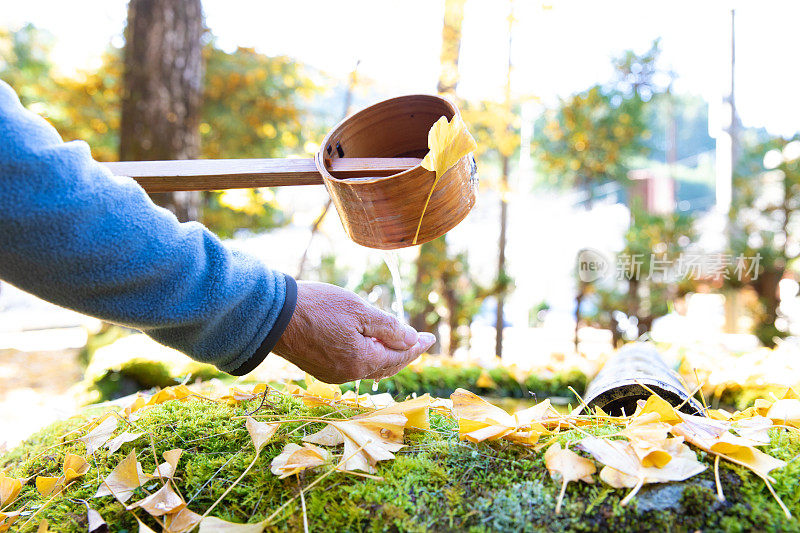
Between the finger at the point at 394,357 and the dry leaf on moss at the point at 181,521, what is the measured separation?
42 cm

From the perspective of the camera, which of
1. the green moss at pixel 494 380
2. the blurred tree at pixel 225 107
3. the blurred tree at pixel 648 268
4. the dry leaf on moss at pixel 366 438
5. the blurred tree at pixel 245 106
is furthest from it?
the blurred tree at pixel 245 106

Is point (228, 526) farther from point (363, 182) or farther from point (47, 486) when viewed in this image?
point (363, 182)

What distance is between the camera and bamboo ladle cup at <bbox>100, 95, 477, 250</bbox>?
3.35 ft

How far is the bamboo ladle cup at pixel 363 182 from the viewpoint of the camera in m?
1.02

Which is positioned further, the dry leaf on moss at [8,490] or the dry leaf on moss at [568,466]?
the dry leaf on moss at [8,490]

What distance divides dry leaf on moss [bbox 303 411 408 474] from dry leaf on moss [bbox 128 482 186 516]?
0.66 feet

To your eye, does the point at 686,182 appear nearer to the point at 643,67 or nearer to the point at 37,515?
the point at 643,67

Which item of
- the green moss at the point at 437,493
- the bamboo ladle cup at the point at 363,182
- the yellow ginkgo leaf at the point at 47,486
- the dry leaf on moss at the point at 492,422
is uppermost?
the bamboo ladle cup at the point at 363,182

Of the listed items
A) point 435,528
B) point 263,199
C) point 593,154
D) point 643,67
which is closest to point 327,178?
point 435,528

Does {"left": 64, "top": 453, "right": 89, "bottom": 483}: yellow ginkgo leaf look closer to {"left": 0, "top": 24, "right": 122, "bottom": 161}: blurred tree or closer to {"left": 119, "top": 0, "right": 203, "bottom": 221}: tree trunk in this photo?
{"left": 119, "top": 0, "right": 203, "bottom": 221}: tree trunk

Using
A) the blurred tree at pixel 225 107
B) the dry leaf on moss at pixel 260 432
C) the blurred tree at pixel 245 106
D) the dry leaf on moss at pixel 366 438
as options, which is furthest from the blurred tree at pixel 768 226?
the dry leaf on moss at pixel 260 432

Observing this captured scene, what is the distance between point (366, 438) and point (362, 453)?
2 cm

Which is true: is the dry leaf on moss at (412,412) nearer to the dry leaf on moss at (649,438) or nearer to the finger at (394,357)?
the finger at (394,357)

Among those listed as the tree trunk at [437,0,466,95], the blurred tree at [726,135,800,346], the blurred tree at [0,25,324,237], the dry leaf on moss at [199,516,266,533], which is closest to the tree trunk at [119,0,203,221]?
the tree trunk at [437,0,466,95]
